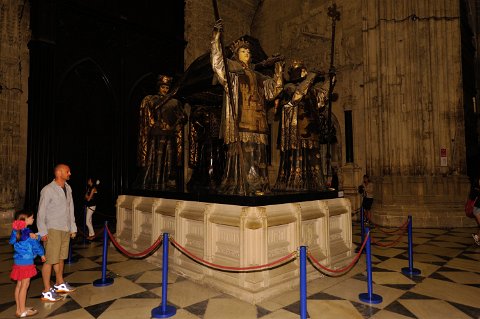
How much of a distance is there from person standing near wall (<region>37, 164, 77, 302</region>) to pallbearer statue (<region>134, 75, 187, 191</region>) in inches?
96.4

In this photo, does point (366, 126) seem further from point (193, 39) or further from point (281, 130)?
Answer: point (193, 39)

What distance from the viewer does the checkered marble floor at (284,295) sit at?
3.06 m

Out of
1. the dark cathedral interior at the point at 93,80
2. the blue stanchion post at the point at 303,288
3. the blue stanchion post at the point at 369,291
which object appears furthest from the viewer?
the dark cathedral interior at the point at 93,80

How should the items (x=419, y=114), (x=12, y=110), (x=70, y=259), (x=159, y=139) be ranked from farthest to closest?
(x=419, y=114) → (x=12, y=110) → (x=159, y=139) → (x=70, y=259)

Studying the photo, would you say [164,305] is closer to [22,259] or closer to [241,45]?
[22,259]

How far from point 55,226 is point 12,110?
587 centimetres

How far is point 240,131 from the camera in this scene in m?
4.42

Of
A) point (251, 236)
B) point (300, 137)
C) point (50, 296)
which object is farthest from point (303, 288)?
point (300, 137)

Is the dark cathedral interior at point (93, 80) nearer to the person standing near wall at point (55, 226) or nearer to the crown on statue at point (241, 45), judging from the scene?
the person standing near wall at point (55, 226)

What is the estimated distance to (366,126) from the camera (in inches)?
384

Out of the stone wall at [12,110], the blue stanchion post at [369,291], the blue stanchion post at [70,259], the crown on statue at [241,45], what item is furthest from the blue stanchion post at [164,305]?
the stone wall at [12,110]

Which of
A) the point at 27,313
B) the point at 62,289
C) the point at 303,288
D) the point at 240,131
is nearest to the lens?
the point at 303,288

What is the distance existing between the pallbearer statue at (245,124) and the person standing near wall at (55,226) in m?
1.98

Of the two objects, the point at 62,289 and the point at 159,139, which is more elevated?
the point at 159,139
